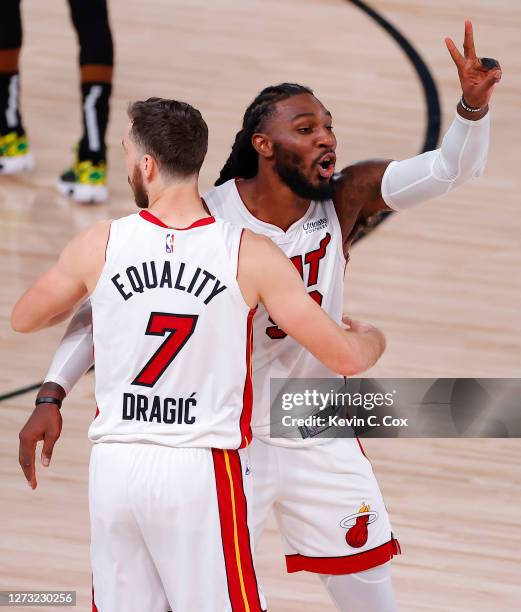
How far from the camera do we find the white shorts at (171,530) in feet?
10.5

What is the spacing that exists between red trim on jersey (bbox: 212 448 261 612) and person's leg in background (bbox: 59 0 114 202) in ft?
14.2

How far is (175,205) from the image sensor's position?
3205 millimetres

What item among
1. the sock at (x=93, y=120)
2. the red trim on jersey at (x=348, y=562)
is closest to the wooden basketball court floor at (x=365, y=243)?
the sock at (x=93, y=120)

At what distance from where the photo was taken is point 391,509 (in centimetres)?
510

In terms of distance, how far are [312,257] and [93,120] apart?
12.9ft

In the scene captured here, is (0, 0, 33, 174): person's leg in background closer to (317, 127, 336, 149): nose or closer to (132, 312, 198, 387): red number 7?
(317, 127, 336, 149): nose

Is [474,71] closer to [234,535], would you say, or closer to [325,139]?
[325,139]

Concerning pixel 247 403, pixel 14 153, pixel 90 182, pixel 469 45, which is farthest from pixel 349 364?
pixel 14 153

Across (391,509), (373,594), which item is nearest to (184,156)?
(373,594)

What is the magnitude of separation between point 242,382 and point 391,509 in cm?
200

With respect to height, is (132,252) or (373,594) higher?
(132,252)

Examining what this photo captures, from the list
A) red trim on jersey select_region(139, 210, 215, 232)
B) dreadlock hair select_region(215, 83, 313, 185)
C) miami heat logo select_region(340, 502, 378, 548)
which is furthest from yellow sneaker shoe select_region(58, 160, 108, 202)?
red trim on jersey select_region(139, 210, 215, 232)

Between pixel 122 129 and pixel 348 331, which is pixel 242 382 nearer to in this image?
pixel 348 331

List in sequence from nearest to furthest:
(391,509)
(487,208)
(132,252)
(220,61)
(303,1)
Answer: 1. (132,252)
2. (391,509)
3. (487,208)
4. (220,61)
5. (303,1)
